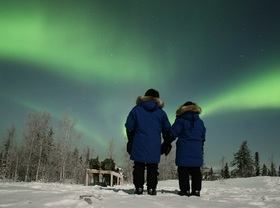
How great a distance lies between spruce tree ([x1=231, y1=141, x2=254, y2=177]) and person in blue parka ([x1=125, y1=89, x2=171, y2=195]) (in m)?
48.9

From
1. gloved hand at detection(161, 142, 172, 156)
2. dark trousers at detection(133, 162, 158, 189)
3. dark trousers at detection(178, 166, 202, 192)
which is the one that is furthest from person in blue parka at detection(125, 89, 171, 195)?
dark trousers at detection(178, 166, 202, 192)

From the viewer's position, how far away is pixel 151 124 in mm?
5984

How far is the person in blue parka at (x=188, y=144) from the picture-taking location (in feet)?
19.8


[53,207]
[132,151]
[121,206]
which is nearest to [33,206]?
[53,207]

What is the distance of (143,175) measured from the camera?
19.0 ft

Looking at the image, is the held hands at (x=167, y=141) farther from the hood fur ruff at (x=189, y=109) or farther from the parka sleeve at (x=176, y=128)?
the hood fur ruff at (x=189, y=109)

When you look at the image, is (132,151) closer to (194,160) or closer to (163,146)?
(163,146)

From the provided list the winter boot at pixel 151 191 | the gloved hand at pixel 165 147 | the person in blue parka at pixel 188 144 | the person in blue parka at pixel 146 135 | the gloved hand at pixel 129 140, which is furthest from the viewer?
the gloved hand at pixel 165 147

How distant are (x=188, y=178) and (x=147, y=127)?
1340mm

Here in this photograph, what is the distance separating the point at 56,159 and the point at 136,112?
4584cm

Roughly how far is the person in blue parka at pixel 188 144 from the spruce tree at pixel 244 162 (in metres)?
48.3

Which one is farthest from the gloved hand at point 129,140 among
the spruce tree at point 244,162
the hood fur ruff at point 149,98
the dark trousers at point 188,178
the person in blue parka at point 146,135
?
the spruce tree at point 244,162

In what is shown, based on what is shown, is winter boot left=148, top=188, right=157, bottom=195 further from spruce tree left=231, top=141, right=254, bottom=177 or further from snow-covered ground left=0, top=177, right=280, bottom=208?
spruce tree left=231, top=141, right=254, bottom=177

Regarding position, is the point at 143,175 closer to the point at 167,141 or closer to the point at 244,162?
the point at 167,141
